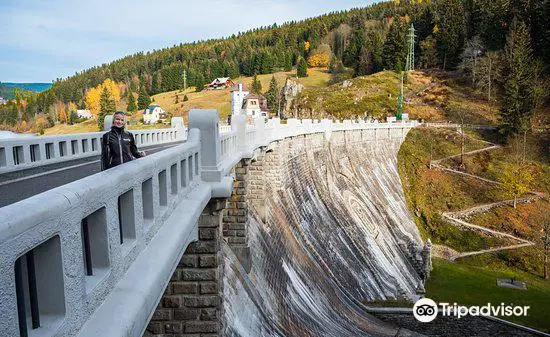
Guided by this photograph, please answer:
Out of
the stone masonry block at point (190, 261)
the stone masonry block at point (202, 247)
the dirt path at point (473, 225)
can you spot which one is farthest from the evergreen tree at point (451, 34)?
the stone masonry block at point (190, 261)

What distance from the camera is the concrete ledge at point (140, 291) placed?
3.30 metres

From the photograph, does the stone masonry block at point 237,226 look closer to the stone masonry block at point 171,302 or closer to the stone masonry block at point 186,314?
the stone masonry block at point 186,314

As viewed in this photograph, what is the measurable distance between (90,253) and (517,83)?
79.4 metres

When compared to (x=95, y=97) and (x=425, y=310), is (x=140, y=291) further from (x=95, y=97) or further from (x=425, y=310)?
(x=95, y=97)

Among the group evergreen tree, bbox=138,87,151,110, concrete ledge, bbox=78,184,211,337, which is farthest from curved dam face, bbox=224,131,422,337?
evergreen tree, bbox=138,87,151,110

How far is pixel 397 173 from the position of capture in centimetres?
6369

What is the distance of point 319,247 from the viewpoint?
3158cm

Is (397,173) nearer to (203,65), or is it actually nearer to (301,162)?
(301,162)

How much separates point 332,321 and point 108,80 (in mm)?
173834

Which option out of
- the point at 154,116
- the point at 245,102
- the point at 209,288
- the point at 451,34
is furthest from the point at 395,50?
the point at 209,288

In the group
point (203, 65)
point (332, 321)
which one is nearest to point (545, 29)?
point (332, 321)

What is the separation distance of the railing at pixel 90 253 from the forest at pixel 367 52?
71.5 m

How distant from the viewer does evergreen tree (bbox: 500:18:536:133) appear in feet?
217

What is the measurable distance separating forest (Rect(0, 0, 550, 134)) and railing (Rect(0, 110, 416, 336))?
71.5 metres
